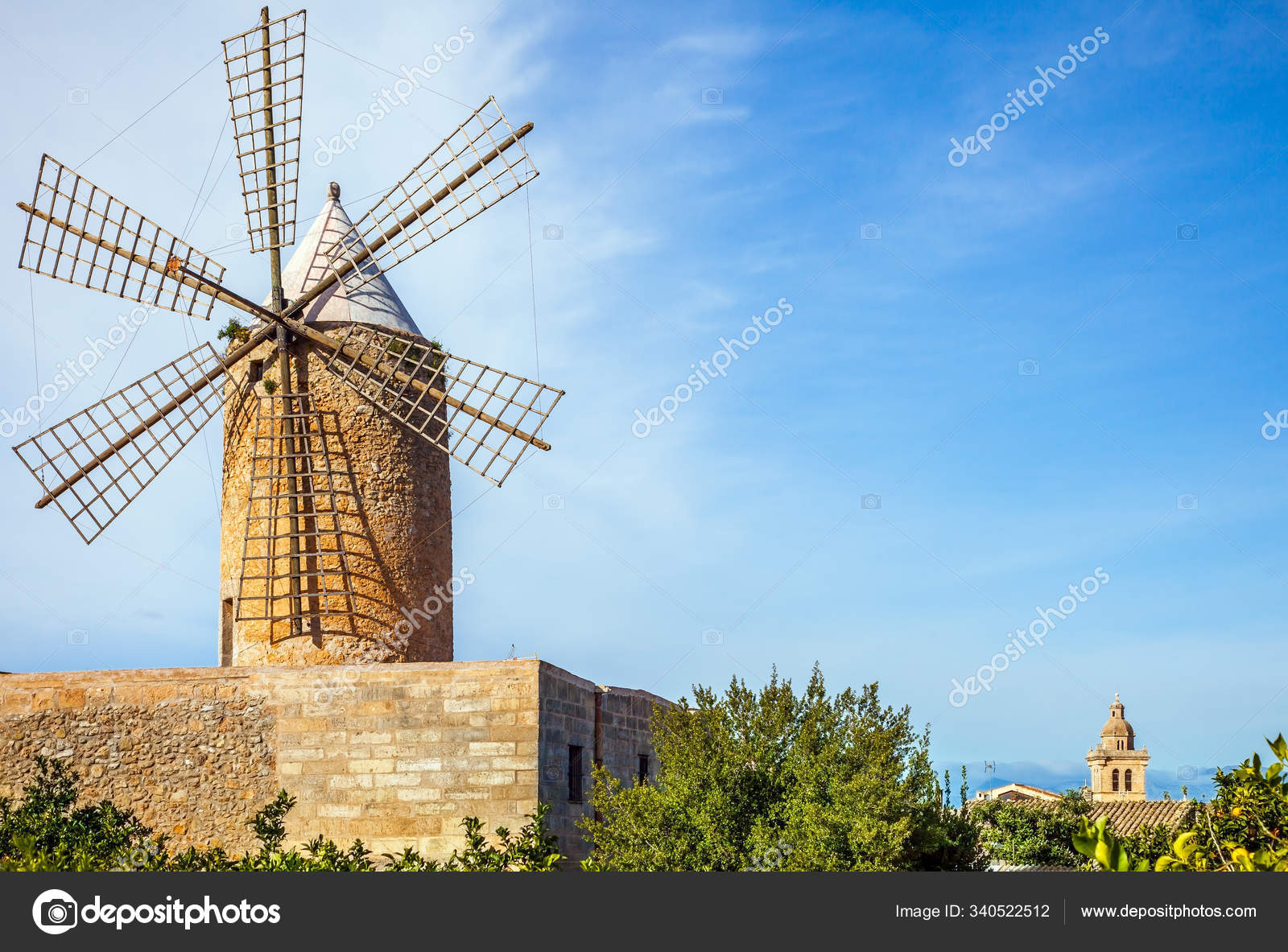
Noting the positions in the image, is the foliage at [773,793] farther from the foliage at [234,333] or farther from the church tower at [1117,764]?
the church tower at [1117,764]

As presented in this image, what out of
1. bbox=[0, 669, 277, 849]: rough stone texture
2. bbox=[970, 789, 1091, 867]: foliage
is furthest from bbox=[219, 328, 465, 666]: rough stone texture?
bbox=[970, 789, 1091, 867]: foliage

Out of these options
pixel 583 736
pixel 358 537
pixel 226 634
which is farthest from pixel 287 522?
pixel 583 736

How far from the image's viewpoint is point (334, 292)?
480 inches

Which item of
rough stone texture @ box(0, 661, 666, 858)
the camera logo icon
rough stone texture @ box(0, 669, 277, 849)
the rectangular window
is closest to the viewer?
the camera logo icon

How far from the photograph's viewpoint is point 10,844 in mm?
10070

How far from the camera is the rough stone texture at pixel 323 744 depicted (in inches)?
400

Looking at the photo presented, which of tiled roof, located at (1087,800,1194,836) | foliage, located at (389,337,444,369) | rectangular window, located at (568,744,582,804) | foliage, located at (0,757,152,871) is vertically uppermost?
foliage, located at (389,337,444,369)

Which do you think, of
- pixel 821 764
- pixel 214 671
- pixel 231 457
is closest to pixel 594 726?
pixel 821 764

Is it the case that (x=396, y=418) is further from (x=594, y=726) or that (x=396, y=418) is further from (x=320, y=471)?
(x=594, y=726)

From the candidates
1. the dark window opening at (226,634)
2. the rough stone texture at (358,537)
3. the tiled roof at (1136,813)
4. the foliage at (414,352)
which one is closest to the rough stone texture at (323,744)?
the rough stone texture at (358,537)

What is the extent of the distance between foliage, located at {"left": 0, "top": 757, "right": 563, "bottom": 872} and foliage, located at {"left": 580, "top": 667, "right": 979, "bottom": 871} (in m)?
0.63

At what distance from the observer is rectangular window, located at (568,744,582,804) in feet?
35.4

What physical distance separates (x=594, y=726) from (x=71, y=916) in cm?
498

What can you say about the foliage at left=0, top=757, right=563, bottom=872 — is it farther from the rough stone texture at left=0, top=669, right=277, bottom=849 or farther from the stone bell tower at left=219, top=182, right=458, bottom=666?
the stone bell tower at left=219, top=182, right=458, bottom=666
